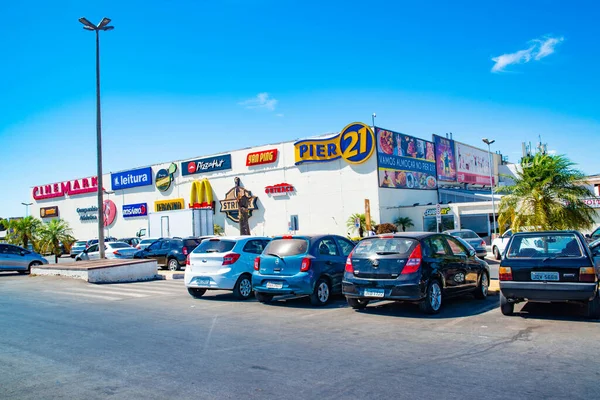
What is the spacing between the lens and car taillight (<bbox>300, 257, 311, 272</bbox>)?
10.7 metres

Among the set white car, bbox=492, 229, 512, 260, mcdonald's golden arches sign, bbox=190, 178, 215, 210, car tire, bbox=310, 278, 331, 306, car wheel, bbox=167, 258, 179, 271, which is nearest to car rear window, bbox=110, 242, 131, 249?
car wheel, bbox=167, 258, 179, 271

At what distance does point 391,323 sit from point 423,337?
127cm

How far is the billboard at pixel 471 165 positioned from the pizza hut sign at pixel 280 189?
18052 millimetres

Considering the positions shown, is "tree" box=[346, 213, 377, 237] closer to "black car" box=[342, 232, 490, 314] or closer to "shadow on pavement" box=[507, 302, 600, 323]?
"black car" box=[342, 232, 490, 314]

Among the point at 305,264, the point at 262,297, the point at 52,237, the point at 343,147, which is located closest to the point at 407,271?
the point at 305,264

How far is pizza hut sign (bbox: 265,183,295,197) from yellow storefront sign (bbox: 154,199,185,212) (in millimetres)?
11050

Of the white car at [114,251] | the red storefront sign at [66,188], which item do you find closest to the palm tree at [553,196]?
the white car at [114,251]

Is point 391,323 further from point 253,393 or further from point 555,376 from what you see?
point 253,393

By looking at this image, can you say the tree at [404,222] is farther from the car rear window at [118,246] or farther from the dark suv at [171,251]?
the car rear window at [118,246]

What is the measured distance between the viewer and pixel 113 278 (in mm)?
18406

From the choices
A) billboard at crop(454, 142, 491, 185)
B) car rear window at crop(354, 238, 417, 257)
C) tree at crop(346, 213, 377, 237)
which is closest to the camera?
car rear window at crop(354, 238, 417, 257)

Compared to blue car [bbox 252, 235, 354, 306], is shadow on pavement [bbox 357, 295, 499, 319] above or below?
below

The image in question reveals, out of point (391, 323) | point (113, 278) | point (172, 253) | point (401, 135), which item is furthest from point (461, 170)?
point (391, 323)

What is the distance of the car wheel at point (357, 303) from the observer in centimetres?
1009
